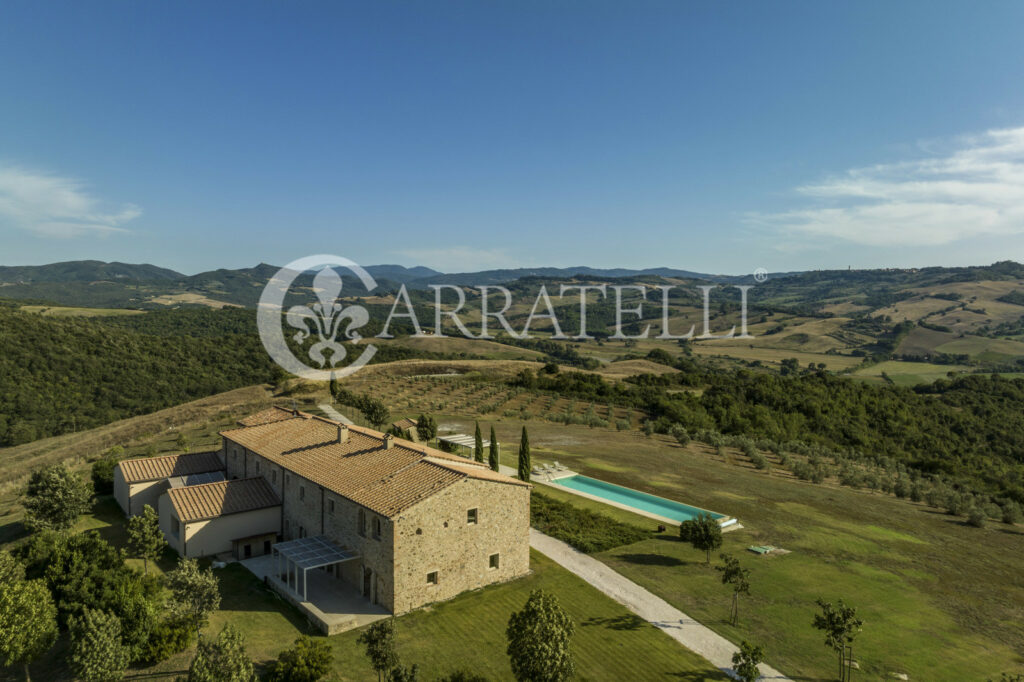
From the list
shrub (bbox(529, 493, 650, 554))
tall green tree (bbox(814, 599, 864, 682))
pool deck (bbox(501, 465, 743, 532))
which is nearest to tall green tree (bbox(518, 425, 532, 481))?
shrub (bbox(529, 493, 650, 554))

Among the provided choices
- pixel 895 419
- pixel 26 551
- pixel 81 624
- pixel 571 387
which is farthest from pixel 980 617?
pixel 895 419

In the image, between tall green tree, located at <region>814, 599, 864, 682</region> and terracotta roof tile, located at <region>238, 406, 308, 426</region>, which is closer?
tall green tree, located at <region>814, 599, 864, 682</region>

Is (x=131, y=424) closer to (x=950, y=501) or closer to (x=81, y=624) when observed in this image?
(x=81, y=624)

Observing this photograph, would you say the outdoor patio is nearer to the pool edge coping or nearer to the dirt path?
the dirt path

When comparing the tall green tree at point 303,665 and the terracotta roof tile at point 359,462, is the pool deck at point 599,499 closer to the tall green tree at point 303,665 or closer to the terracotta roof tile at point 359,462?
the terracotta roof tile at point 359,462

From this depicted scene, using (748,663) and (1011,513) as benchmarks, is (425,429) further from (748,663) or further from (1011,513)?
(1011,513)

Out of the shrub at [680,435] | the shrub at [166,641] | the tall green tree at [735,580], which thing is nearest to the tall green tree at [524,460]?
the tall green tree at [735,580]
